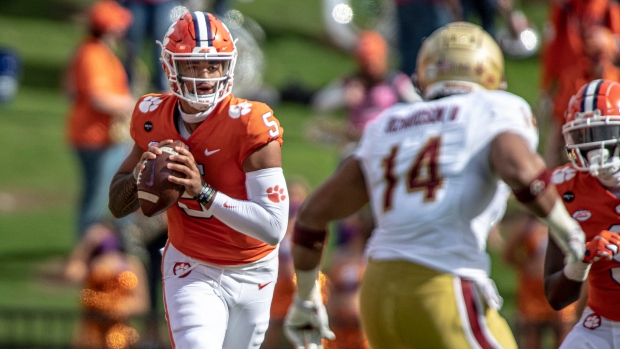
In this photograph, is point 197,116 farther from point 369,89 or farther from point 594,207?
point 369,89

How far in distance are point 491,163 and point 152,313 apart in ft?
14.7

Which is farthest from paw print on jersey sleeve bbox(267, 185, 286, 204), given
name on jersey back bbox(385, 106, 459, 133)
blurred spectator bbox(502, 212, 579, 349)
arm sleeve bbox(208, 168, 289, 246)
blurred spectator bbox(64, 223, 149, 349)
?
blurred spectator bbox(502, 212, 579, 349)

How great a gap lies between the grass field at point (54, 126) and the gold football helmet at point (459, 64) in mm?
5085

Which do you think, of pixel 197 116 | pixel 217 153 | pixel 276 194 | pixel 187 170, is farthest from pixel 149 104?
pixel 276 194

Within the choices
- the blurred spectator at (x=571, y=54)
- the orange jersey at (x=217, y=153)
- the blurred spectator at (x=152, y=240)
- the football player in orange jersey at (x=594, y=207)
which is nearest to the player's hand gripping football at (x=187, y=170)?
the orange jersey at (x=217, y=153)

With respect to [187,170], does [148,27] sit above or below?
below

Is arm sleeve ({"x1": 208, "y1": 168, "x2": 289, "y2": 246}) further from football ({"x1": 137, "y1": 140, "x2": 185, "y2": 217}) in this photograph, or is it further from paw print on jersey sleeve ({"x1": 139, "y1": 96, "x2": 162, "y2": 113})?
paw print on jersey sleeve ({"x1": 139, "y1": 96, "x2": 162, "y2": 113})

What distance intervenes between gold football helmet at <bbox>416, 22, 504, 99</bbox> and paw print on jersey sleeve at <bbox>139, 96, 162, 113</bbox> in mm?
1378

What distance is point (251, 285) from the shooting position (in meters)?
5.02

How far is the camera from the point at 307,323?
190 inches

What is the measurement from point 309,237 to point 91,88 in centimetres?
549

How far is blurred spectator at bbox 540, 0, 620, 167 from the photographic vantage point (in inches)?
317

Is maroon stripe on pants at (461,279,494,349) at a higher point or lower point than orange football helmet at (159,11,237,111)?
lower

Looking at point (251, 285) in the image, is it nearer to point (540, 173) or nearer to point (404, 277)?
point (404, 277)
